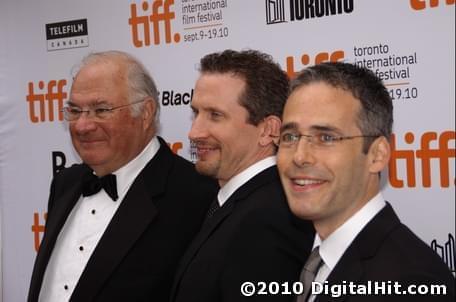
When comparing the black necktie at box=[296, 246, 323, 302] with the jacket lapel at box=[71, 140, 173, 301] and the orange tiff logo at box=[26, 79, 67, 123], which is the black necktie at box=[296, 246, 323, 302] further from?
the orange tiff logo at box=[26, 79, 67, 123]

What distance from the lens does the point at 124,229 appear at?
2.47m

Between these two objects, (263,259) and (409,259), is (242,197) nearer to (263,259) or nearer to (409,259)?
(263,259)

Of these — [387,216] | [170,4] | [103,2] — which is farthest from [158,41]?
[387,216]

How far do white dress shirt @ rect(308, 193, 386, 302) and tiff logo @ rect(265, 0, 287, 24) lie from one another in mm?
1380

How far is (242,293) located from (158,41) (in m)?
1.79

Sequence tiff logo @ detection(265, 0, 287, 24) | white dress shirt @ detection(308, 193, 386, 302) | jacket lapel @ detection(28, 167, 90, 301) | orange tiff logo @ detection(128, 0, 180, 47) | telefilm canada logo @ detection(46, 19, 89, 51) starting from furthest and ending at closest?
telefilm canada logo @ detection(46, 19, 89, 51)
orange tiff logo @ detection(128, 0, 180, 47)
tiff logo @ detection(265, 0, 287, 24)
jacket lapel @ detection(28, 167, 90, 301)
white dress shirt @ detection(308, 193, 386, 302)

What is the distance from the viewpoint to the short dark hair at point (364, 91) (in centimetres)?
179

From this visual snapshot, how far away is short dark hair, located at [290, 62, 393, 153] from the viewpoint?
179 cm

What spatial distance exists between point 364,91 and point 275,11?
4.13 feet

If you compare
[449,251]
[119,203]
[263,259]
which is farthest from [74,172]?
[449,251]

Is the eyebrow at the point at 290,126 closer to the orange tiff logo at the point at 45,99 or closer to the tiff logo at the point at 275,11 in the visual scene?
the tiff logo at the point at 275,11

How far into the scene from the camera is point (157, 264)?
245cm

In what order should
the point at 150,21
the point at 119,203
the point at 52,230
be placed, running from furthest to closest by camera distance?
1. the point at 150,21
2. the point at 52,230
3. the point at 119,203

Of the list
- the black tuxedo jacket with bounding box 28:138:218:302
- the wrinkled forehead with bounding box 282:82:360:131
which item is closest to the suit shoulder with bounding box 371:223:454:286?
the wrinkled forehead with bounding box 282:82:360:131
